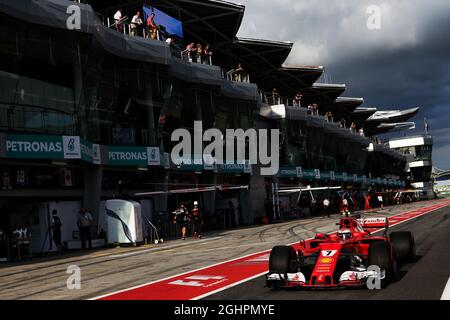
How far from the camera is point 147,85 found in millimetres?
30469

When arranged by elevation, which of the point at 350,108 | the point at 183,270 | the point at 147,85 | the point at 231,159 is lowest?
the point at 183,270

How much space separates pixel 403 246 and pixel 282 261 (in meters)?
3.54

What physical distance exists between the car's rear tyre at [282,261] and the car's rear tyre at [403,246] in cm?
298

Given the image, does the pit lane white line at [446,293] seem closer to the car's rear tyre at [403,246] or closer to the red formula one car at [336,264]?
the red formula one car at [336,264]

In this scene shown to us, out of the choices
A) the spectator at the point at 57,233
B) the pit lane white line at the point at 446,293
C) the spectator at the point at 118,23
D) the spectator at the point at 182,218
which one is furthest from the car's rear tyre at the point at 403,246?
the spectator at the point at 118,23

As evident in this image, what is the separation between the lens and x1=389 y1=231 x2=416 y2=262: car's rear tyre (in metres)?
11.0

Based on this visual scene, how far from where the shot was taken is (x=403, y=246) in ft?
36.1

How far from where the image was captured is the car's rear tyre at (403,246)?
36.0ft

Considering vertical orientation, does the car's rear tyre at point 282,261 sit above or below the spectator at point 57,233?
above

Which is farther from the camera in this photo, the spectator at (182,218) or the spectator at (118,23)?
the spectator at (118,23)

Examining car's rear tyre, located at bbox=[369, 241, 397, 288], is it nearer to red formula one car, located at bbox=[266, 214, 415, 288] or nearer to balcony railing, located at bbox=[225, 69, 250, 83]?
red formula one car, located at bbox=[266, 214, 415, 288]
